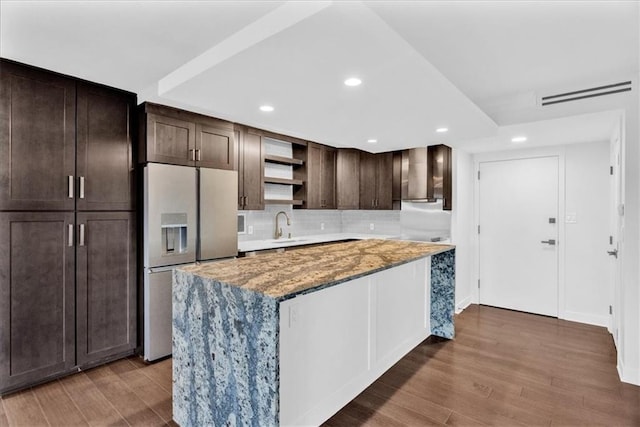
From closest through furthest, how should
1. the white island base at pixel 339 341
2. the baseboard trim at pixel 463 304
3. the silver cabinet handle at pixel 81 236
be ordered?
1. the white island base at pixel 339 341
2. the silver cabinet handle at pixel 81 236
3. the baseboard trim at pixel 463 304

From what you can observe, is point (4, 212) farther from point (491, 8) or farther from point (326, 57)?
point (491, 8)

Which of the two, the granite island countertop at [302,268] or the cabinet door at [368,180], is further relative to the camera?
the cabinet door at [368,180]

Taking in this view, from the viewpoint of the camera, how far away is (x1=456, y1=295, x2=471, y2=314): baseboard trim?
4.48 metres

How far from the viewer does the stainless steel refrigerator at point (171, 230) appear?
9.90 feet

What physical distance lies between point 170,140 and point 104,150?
0.54 m

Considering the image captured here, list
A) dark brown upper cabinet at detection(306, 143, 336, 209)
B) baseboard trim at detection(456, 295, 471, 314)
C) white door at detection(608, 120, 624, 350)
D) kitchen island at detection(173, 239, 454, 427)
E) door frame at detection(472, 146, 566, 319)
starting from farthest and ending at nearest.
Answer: dark brown upper cabinet at detection(306, 143, 336, 209) < baseboard trim at detection(456, 295, 471, 314) < door frame at detection(472, 146, 566, 319) < white door at detection(608, 120, 624, 350) < kitchen island at detection(173, 239, 454, 427)

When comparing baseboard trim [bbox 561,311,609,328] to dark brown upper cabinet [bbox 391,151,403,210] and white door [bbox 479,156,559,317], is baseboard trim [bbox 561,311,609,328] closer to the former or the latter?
white door [bbox 479,156,559,317]

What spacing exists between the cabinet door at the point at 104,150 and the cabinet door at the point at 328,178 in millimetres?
2560

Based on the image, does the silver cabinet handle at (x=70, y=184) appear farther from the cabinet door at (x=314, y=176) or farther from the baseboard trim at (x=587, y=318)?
the baseboard trim at (x=587, y=318)

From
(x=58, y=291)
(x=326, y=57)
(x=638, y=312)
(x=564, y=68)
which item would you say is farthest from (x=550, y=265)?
(x=58, y=291)

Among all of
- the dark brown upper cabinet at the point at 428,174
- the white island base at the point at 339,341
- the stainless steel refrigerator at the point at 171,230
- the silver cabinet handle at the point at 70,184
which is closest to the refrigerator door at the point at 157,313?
the stainless steel refrigerator at the point at 171,230

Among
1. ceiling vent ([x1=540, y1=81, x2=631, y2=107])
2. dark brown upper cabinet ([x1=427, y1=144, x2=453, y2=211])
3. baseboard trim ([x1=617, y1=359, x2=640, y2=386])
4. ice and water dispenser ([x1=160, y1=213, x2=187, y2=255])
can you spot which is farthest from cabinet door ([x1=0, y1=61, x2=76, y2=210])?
baseboard trim ([x1=617, y1=359, x2=640, y2=386])

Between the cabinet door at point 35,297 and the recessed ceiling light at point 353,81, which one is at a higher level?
the recessed ceiling light at point 353,81

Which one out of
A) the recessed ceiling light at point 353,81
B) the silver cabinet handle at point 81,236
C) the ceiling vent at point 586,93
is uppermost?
the ceiling vent at point 586,93
